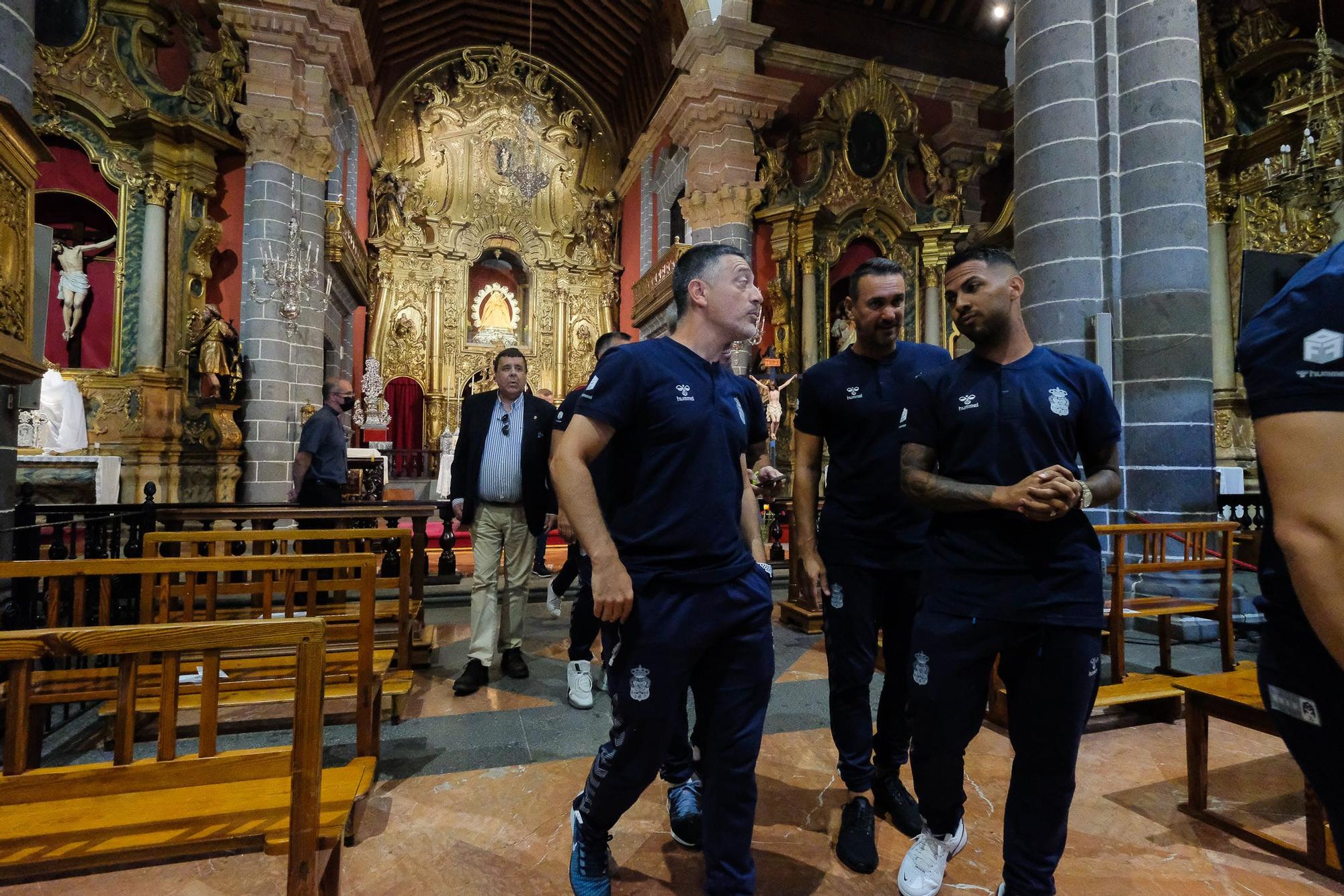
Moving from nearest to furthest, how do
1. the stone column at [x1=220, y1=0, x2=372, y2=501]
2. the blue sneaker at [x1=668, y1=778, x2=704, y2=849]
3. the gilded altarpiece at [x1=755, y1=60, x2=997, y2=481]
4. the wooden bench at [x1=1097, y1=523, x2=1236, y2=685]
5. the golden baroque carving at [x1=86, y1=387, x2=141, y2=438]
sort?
the blue sneaker at [x1=668, y1=778, x2=704, y2=849]
the wooden bench at [x1=1097, y1=523, x2=1236, y2=685]
the golden baroque carving at [x1=86, y1=387, x2=141, y2=438]
the stone column at [x1=220, y1=0, x2=372, y2=501]
the gilded altarpiece at [x1=755, y1=60, x2=997, y2=481]

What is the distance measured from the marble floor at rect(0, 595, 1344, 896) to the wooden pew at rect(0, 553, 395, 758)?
1.19ft

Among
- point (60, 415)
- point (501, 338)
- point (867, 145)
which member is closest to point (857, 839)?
point (60, 415)

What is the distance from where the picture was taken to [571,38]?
16359mm

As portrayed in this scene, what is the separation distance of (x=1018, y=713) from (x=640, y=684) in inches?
39.1

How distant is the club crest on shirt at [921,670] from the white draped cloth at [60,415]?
930 centimetres

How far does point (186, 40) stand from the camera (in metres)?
9.20

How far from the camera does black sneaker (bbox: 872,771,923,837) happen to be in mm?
2342

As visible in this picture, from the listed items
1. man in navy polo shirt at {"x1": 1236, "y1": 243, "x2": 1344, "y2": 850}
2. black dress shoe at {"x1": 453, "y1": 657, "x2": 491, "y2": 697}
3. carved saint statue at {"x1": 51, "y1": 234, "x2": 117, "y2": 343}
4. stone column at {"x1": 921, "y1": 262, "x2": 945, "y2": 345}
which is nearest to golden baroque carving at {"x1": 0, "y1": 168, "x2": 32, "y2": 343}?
black dress shoe at {"x1": 453, "y1": 657, "x2": 491, "y2": 697}

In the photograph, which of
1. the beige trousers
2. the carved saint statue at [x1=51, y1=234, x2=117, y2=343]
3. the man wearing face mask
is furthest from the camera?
the carved saint statue at [x1=51, y1=234, x2=117, y2=343]

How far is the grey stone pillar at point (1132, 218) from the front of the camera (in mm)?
4926

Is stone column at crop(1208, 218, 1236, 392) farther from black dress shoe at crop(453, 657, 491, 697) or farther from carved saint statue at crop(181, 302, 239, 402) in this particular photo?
carved saint statue at crop(181, 302, 239, 402)

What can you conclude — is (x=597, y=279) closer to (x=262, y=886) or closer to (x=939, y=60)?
(x=939, y=60)

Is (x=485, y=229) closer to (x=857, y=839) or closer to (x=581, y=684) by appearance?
(x=581, y=684)

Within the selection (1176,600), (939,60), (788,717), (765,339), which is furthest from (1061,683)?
(939,60)
